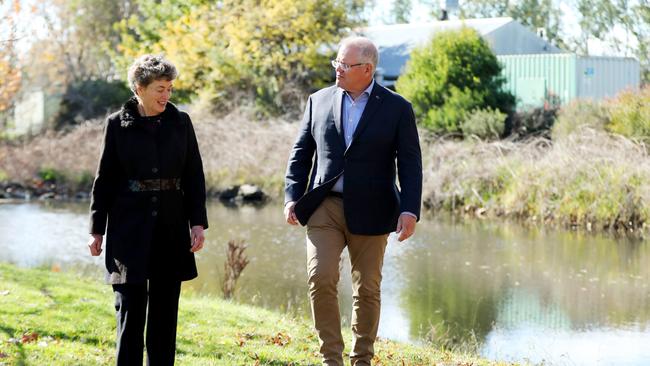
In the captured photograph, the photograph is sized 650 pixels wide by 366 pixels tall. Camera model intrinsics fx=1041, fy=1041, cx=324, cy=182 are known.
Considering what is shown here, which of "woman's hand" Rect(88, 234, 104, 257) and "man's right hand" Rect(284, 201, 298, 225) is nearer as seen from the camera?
"woman's hand" Rect(88, 234, 104, 257)

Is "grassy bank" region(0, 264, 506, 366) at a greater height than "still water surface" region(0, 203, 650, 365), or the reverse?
"grassy bank" region(0, 264, 506, 366)

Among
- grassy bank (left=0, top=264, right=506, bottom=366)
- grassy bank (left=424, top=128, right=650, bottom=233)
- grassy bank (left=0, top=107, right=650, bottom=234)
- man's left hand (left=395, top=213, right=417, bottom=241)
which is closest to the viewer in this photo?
man's left hand (left=395, top=213, right=417, bottom=241)

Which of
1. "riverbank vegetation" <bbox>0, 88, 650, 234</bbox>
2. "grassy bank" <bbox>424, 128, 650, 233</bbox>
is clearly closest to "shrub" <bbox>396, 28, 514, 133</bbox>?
"riverbank vegetation" <bbox>0, 88, 650, 234</bbox>

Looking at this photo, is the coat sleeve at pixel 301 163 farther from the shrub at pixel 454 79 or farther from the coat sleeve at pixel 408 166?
the shrub at pixel 454 79

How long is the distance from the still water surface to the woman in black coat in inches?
175

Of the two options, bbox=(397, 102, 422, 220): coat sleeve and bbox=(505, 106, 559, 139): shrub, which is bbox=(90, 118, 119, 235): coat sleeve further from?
bbox=(505, 106, 559, 139): shrub

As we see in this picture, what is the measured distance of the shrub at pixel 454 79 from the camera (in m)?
27.7

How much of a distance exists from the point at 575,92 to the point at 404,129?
84.9ft

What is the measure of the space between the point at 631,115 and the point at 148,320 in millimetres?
19780

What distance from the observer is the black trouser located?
5.66m

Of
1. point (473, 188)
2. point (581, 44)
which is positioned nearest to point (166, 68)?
point (473, 188)

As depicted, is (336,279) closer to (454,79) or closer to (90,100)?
(454,79)

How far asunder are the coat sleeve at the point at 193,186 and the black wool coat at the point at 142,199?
0.20 ft

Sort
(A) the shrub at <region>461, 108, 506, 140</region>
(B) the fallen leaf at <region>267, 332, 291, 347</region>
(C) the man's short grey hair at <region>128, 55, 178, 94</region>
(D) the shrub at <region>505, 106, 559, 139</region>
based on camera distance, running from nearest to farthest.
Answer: (C) the man's short grey hair at <region>128, 55, 178, 94</region> < (B) the fallen leaf at <region>267, 332, 291, 347</region> < (A) the shrub at <region>461, 108, 506, 140</region> < (D) the shrub at <region>505, 106, 559, 139</region>
